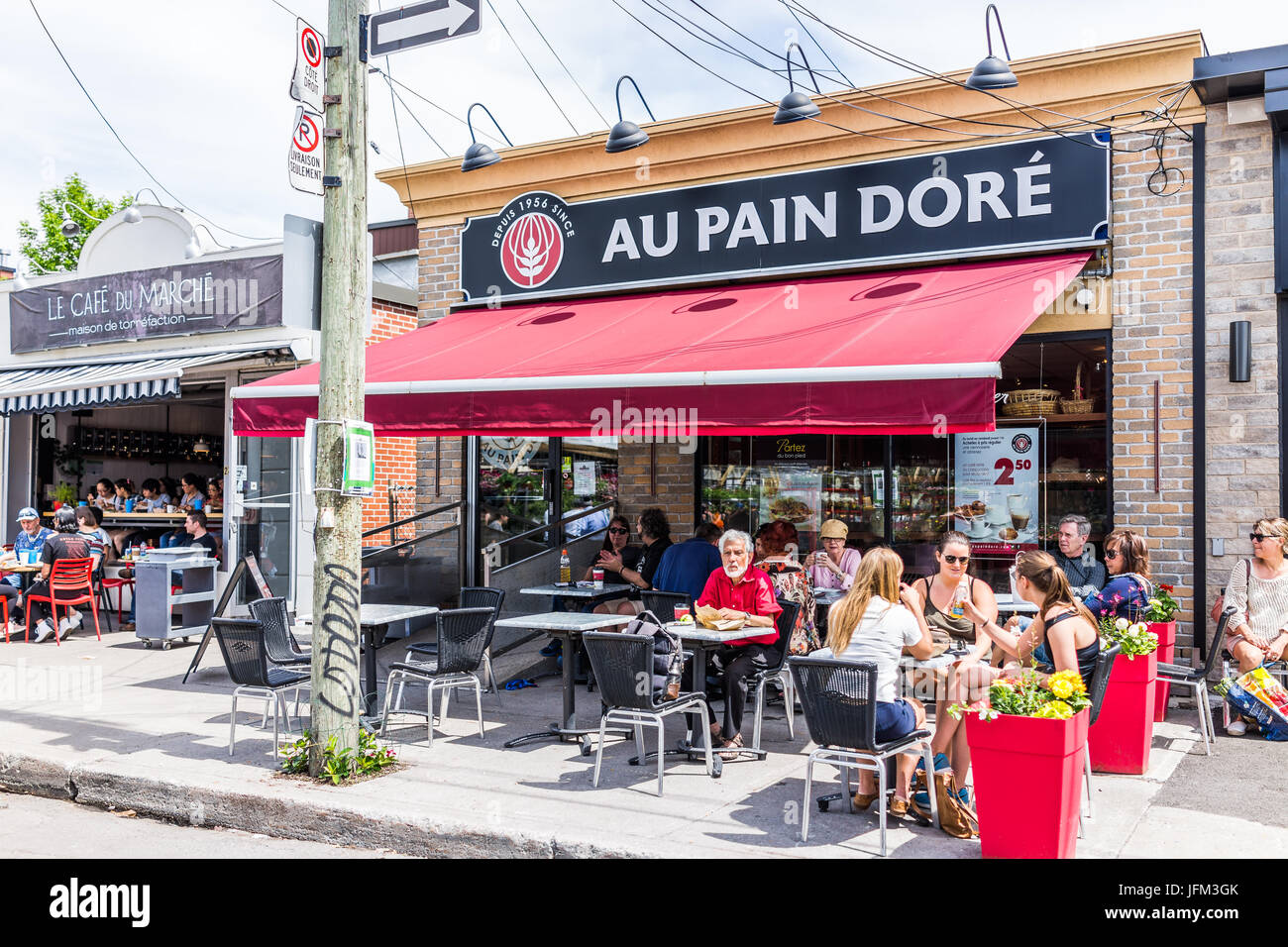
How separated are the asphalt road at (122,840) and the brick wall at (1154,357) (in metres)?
6.28

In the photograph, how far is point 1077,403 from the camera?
8547 millimetres

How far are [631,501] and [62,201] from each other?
24570mm

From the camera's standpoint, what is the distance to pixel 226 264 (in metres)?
13.1

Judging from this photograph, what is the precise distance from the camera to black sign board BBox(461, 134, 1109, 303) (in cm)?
836

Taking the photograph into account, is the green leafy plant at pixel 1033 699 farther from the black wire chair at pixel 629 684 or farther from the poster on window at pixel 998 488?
the poster on window at pixel 998 488

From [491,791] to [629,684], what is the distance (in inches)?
38.6

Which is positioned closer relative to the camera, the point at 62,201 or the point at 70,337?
the point at 70,337

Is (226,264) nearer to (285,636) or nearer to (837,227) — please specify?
(285,636)

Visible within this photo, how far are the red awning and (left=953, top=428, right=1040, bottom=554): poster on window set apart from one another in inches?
60.8

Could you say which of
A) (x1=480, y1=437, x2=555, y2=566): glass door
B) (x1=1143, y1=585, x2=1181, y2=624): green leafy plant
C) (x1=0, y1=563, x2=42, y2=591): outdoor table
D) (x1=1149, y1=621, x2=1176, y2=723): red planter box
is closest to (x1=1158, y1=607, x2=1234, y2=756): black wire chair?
(x1=1149, y1=621, x2=1176, y2=723): red planter box

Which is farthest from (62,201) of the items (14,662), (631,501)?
(631,501)

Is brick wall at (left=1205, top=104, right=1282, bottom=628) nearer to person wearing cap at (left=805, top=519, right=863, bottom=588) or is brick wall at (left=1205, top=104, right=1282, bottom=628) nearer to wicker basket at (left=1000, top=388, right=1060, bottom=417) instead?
wicker basket at (left=1000, top=388, right=1060, bottom=417)

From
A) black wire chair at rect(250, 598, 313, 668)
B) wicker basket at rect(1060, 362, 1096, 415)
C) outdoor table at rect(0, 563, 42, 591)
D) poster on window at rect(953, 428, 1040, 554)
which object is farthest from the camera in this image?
outdoor table at rect(0, 563, 42, 591)
